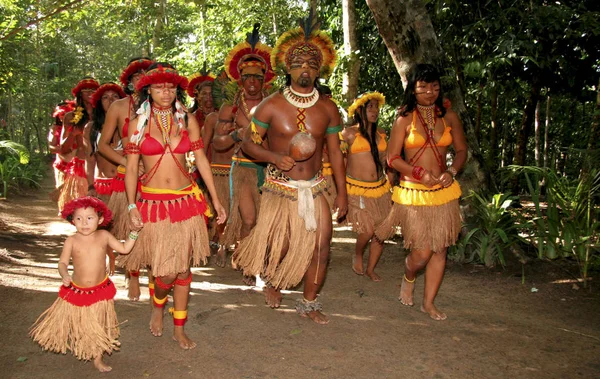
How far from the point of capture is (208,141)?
6008 mm

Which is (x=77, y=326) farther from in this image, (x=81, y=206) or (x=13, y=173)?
(x=13, y=173)

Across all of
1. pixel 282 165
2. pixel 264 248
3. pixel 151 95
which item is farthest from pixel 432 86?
pixel 151 95

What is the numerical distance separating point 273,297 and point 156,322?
3.44ft

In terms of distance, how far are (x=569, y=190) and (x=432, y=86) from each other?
2.11 m

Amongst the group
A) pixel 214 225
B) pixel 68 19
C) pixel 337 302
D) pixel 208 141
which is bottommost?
pixel 337 302

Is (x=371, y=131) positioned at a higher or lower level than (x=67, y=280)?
higher

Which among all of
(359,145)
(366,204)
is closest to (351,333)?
(366,204)

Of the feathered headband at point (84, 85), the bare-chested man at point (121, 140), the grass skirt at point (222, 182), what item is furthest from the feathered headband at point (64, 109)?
the bare-chested man at point (121, 140)

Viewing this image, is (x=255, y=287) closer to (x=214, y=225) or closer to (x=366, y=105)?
(x=214, y=225)

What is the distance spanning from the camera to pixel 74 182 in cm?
662

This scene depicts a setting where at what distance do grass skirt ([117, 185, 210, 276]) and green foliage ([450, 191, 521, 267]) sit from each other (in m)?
3.10

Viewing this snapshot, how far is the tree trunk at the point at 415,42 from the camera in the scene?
571 centimetres

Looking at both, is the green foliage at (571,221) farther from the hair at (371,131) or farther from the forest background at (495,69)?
the hair at (371,131)

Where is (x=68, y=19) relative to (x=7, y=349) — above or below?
above
